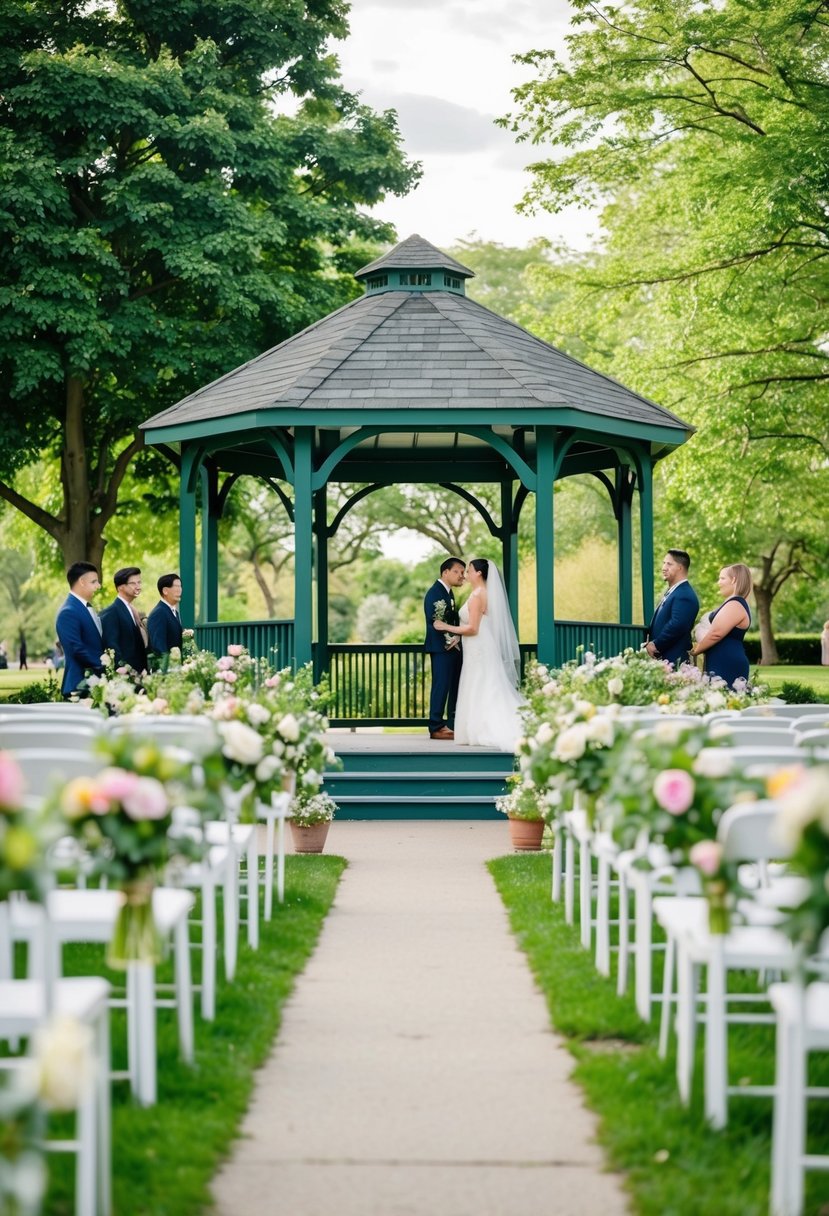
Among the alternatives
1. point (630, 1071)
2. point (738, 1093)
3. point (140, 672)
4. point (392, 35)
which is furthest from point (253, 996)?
point (392, 35)

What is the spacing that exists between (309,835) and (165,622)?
3125 millimetres

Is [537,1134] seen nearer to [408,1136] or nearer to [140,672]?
[408,1136]

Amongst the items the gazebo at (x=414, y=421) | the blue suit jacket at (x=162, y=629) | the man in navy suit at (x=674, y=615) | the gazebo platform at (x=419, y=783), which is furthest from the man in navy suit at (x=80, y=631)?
the man in navy suit at (x=674, y=615)

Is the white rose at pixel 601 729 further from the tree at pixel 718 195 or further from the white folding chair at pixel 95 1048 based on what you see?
the tree at pixel 718 195

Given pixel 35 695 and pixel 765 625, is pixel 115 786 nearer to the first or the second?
pixel 35 695

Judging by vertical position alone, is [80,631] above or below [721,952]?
above

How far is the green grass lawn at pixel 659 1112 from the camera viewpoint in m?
4.43

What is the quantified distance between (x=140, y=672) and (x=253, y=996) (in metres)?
7.19

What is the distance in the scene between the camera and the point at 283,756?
898cm

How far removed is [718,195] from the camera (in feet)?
69.2

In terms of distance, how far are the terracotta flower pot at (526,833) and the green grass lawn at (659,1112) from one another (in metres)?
4.10

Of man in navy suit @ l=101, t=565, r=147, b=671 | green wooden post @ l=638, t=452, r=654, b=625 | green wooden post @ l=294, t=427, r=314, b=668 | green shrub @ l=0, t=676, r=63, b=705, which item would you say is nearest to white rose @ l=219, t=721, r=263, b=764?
man in navy suit @ l=101, t=565, r=147, b=671

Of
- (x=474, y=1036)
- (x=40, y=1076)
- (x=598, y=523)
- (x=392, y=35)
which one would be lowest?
(x=474, y=1036)

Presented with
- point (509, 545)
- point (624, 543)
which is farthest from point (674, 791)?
point (509, 545)
